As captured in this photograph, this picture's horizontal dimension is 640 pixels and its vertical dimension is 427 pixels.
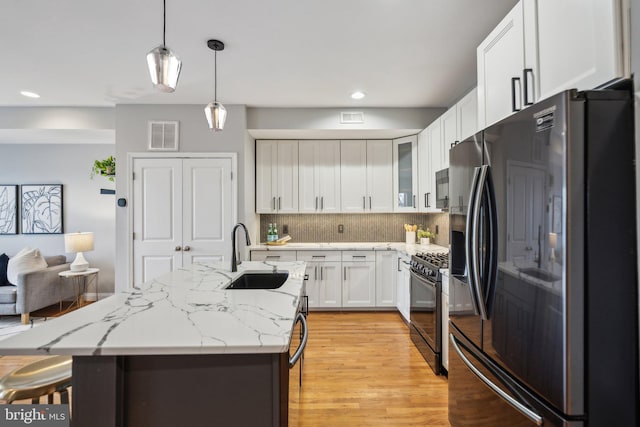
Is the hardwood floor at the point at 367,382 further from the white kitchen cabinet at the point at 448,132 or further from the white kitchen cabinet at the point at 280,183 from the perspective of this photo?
the white kitchen cabinet at the point at 448,132

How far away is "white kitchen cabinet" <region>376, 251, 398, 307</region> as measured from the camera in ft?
12.7

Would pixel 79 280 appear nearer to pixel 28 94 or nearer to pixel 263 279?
pixel 28 94

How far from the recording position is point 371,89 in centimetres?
325

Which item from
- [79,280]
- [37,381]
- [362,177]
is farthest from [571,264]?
[79,280]

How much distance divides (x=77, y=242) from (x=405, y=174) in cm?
449

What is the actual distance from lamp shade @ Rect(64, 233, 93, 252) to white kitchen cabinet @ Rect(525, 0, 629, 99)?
5.02m

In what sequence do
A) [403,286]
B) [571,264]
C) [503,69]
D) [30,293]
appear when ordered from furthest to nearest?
1. [30,293]
2. [403,286]
3. [503,69]
4. [571,264]

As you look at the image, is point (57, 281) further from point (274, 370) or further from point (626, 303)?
point (626, 303)

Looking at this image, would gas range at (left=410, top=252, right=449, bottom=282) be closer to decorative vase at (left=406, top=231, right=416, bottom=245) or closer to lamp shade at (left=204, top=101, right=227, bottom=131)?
decorative vase at (left=406, top=231, right=416, bottom=245)

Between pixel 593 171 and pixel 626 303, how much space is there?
17.6 inches

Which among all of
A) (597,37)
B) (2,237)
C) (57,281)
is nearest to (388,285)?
(597,37)

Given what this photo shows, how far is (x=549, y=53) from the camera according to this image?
1252 mm

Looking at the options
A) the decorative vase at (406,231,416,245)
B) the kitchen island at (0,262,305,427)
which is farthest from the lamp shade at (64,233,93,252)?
the decorative vase at (406,231,416,245)

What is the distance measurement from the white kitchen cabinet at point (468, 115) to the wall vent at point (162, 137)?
3.21m
